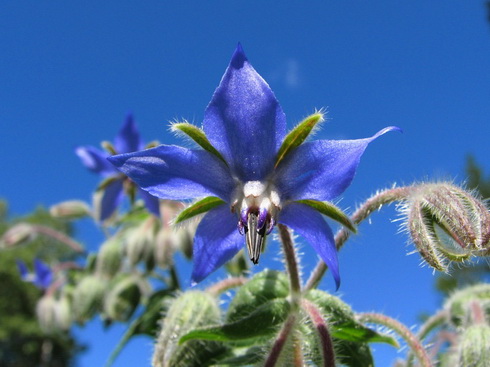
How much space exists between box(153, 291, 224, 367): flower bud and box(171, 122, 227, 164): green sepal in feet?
1.66

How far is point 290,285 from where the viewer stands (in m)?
1.52

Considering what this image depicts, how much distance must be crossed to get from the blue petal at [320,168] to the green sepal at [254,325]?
0.28 meters

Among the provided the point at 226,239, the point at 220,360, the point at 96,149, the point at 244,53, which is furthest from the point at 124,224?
the point at 244,53

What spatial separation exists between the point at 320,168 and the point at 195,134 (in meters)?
0.30

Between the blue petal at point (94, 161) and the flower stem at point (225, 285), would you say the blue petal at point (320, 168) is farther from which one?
the blue petal at point (94, 161)

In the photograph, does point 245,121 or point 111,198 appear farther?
point 111,198

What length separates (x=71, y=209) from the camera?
392 centimetres

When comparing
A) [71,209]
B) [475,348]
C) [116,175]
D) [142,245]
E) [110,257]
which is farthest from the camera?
[71,209]

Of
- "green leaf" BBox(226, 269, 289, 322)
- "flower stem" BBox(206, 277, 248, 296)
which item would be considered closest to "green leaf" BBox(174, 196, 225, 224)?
"green leaf" BBox(226, 269, 289, 322)

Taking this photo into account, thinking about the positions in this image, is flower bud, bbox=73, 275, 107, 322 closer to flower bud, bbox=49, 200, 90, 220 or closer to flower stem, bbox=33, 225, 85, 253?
flower stem, bbox=33, 225, 85, 253

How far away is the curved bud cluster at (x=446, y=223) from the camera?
4.20 feet

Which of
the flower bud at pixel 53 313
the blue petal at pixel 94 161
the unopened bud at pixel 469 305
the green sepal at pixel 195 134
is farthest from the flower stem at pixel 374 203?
the flower bud at pixel 53 313

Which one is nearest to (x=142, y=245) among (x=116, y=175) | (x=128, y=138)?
(x=116, y=175)

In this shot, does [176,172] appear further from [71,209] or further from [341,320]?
[71,209]
